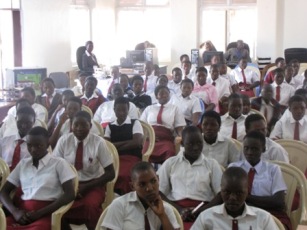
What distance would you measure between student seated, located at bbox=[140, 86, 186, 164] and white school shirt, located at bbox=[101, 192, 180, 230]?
97.9 inches

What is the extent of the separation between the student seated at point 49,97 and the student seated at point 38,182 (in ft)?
9.26

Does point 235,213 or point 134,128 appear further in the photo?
point 134,128

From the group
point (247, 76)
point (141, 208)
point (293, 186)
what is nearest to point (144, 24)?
point (247, 76)

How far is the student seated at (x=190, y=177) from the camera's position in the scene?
314cm

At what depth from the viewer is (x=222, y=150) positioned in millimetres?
3678

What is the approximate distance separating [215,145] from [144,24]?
1053 centimetres

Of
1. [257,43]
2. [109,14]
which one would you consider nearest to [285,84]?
[257,43]

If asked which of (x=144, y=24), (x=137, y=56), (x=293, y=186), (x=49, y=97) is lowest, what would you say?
(x=293, y=186)

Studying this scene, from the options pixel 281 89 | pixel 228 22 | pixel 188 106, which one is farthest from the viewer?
pixel 228 22

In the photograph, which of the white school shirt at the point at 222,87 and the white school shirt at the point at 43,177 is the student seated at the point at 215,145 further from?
the white school shirt at the point at 222,87

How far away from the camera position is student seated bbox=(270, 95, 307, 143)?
4531 millimetres

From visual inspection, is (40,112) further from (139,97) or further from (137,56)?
(137,56)

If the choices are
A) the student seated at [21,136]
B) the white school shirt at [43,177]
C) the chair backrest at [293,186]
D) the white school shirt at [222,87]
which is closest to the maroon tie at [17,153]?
the student seated at [21,136]

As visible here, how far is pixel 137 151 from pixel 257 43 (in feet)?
29.4
